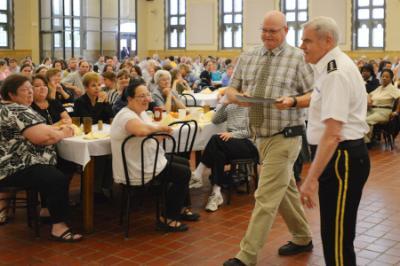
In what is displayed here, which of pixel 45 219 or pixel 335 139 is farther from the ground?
pixel 335 139

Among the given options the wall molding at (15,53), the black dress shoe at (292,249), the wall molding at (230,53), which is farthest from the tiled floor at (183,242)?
the wall molding at (15,53)

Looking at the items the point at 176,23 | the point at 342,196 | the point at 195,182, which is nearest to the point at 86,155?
the point at 195,182

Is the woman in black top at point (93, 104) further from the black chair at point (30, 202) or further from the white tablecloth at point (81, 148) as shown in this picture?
the black chair at point (30, 202)

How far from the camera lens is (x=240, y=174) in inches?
236

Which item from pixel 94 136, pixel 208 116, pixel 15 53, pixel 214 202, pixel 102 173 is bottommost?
pixel 214 202

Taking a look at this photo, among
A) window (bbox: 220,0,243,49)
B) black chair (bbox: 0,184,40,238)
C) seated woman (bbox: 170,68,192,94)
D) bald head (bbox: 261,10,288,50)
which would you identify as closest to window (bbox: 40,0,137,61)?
window (bbox: 220,0,243,49)

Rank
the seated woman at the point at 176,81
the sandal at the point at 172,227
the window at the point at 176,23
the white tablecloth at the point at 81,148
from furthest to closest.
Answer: the window at the point at 176,23
the seated woman at the point at 176,81
the sandal at the point at 172,227
the white tablecloth at the point at 81,148

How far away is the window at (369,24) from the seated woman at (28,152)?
16061mm

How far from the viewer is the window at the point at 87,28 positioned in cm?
2241

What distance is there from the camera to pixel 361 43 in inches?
754

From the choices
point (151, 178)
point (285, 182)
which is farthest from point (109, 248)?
point (285, 182)

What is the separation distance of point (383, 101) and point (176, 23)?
49.8ft

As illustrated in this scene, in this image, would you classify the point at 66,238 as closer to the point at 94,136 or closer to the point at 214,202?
the point at 94,136

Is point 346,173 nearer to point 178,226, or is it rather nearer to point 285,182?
point 285,182
